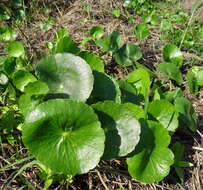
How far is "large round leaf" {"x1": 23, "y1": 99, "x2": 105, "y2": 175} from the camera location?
1036mm

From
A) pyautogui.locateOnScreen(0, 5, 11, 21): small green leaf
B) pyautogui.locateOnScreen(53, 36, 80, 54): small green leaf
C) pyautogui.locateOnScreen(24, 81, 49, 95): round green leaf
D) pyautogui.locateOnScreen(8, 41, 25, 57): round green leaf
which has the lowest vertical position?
pyautogui.locateOnScreen(0, 5, 11, 21): small green leaf

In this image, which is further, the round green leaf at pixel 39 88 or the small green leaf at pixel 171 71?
the small green leaf at pixel 171 71

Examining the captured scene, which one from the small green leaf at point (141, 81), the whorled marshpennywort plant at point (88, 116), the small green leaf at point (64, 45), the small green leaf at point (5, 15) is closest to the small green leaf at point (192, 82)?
the whorled marshpennywort plant at point (88, 116)

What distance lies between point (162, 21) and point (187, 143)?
3.39 feet

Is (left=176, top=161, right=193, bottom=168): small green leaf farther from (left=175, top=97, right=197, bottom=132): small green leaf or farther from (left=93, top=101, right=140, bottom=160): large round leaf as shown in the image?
(left=93, top=101, right=140, bottom=160): large round leaf

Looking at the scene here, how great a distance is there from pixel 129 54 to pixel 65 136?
78 centimetres

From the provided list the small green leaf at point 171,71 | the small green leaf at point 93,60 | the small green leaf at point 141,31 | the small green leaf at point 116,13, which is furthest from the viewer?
the small green leaf at point 116,13

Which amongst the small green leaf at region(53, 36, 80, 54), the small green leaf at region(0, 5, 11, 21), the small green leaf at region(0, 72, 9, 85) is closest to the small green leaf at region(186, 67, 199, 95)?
the small green leaf at region(53, 36, 80, 54)

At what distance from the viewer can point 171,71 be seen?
1.68m

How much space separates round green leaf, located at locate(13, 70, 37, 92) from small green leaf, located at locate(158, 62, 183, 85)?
688 millimetres

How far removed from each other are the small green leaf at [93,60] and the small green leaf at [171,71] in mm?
421

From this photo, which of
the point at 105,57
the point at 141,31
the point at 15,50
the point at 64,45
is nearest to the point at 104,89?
the point at 64,45

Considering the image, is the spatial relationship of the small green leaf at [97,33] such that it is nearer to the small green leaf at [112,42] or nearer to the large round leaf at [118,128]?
the small green leaf at [112,42]

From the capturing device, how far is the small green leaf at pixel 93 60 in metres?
1.35
